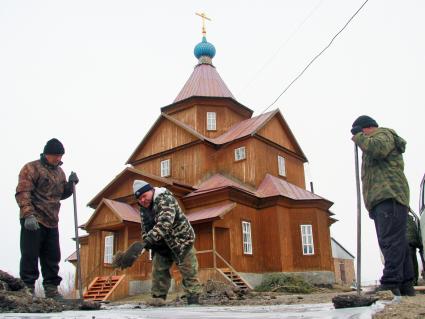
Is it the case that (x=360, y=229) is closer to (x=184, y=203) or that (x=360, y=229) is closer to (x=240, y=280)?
(x=240, y=280)

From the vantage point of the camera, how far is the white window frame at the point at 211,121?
2364 cm

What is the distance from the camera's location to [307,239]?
1941cm

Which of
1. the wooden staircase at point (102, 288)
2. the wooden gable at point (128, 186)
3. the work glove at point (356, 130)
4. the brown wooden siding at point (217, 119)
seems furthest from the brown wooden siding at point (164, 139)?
the work glove at point (356, 130)

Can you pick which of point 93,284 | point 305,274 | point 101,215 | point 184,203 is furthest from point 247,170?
point 93,284

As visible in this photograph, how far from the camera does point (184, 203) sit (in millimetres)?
19828

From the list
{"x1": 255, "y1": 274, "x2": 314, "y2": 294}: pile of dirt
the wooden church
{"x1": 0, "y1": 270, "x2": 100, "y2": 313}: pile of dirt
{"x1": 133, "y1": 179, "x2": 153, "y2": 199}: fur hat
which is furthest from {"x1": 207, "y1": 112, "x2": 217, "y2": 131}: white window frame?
{"x1": 0, "y1": 270, "x2": 100, "y2": 313}: pile of dirt

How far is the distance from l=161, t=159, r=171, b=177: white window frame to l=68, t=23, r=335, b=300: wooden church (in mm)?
56

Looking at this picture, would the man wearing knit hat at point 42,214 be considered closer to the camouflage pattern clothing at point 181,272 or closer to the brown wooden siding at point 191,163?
the camouflage pattern clothing at point 181,272

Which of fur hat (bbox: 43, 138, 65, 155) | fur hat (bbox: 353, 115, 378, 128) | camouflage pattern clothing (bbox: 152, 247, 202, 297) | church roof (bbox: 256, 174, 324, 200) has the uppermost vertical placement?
church roof (bbox: 256, 174, 324, 200)

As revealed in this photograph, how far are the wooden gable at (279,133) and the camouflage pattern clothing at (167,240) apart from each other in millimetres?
16232

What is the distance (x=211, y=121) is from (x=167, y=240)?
732 inches

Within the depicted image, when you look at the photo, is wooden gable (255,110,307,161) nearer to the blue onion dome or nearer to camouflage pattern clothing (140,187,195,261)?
the blue onion dome

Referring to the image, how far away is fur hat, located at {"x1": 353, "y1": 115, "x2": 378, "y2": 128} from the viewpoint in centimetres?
529

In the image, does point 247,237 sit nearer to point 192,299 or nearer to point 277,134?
point 277,134
